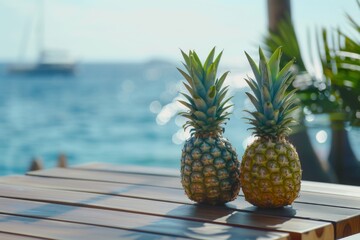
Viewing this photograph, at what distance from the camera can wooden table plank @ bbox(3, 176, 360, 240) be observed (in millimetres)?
2643

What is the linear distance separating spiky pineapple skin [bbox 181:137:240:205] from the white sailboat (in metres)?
60.7

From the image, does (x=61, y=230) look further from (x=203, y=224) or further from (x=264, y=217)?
(x=264, y=217)

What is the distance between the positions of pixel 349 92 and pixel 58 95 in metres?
45.8

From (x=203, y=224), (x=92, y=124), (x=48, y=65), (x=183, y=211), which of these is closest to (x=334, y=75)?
(x=183, y=211)

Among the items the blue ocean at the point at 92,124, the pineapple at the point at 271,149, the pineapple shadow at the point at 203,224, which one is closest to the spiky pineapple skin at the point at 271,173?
the pineapple at the point at 271,149

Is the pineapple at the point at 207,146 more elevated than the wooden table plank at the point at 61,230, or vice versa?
the pineapple at the point at 207,146

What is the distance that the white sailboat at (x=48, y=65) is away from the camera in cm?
6412

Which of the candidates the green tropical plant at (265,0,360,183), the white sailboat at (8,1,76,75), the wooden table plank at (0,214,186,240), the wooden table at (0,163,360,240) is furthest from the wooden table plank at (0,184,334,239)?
the white sailboat at (8,1,76,75)

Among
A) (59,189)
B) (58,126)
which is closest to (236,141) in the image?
(58,126)

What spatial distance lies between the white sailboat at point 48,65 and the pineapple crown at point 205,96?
Answer: 60670 mm

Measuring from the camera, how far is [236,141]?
85.8 ft

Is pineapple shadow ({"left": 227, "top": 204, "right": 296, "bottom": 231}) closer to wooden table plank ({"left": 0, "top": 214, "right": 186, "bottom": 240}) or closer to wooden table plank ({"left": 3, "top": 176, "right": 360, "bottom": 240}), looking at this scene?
wooden table plank ({"left": 3, "top": 176, "right": 360, "bottom": 240})

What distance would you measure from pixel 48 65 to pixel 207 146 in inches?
2490

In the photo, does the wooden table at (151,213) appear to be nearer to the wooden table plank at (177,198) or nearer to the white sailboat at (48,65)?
the wooden table plank at (177,198)
